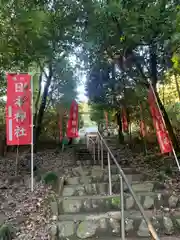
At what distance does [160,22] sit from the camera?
5.62 metres

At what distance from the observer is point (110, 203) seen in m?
4.62

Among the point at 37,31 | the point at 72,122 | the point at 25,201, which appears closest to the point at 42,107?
the point at 72,122

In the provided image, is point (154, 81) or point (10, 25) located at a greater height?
point (10, 25)

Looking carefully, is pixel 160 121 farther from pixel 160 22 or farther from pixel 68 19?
pixel 68 19

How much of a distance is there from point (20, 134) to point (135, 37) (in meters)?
3.30

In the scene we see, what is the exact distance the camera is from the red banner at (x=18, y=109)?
20.4 feet

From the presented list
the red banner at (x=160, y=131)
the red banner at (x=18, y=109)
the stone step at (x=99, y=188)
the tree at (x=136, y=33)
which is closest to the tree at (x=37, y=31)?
the tree at (x=136, y=33)

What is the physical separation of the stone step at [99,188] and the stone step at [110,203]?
478 millimetres

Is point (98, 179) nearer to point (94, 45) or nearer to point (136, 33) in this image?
point (136, 33)

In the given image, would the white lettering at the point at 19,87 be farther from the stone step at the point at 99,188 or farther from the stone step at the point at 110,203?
the stone step at the point at 110,203

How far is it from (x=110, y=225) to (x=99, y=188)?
133cm

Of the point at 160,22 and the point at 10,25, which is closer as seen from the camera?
the point at 160,22

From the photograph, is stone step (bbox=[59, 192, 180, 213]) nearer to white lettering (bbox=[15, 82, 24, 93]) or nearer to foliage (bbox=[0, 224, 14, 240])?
foliage (bbox=[0, 224, 14, 240])

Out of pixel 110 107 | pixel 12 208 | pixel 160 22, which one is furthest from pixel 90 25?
pixel 110 107
